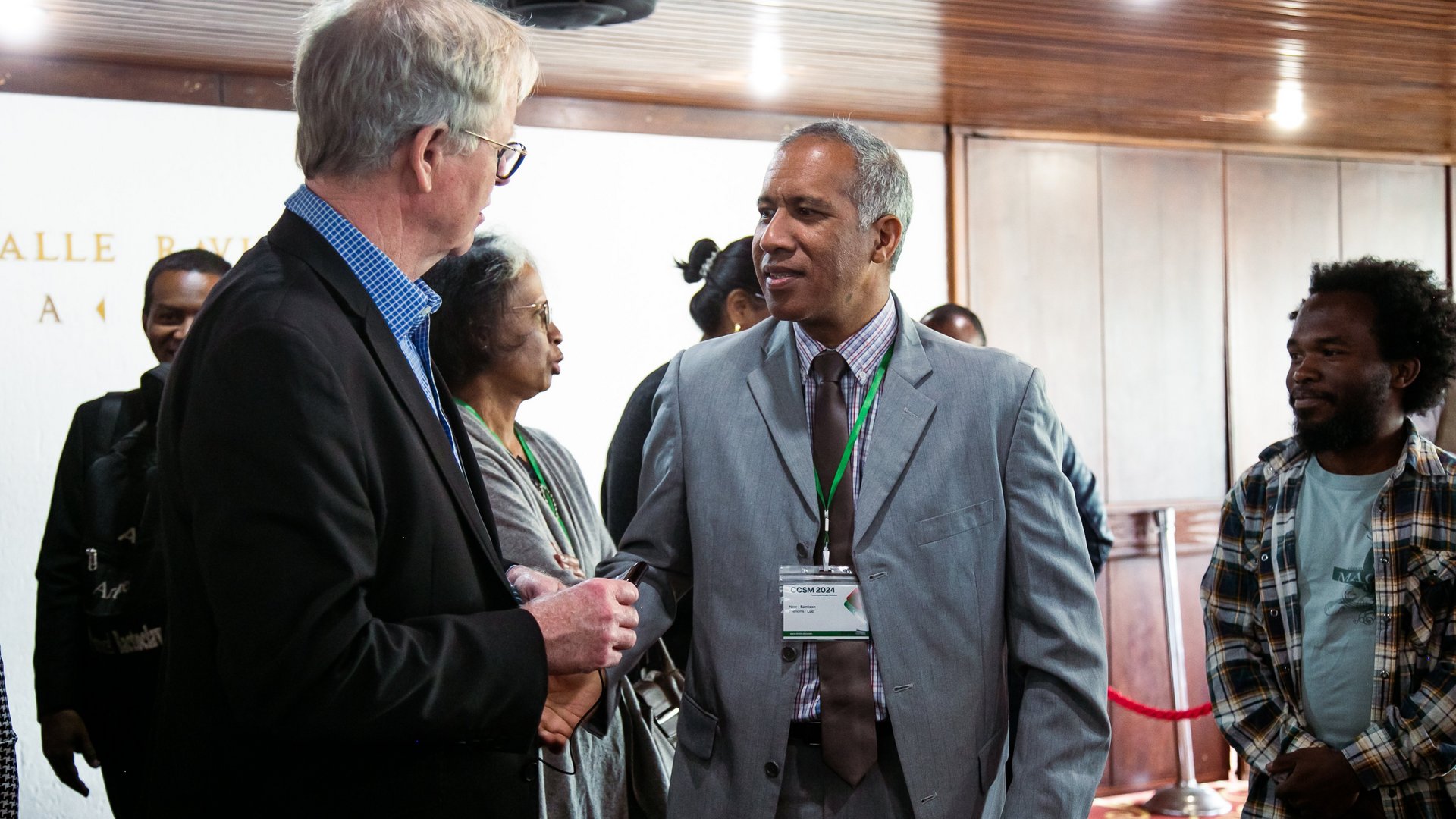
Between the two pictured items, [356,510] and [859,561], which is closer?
[356,510]

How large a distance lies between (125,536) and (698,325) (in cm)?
170

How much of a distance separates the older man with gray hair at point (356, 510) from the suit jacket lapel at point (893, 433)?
538 millimetres

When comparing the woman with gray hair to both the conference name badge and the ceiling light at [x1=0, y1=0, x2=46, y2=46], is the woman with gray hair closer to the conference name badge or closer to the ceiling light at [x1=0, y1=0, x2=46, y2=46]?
the conference name badge

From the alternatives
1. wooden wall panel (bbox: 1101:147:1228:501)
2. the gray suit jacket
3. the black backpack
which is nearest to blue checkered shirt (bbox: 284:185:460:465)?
the gray suit jacket

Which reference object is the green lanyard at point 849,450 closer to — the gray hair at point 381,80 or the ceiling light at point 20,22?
the gray hair at point 381,80

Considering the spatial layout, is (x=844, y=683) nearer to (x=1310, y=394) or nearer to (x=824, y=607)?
(x=824, y=607)

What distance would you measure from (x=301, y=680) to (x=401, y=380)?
1.21ft

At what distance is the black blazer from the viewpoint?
1.33 metres

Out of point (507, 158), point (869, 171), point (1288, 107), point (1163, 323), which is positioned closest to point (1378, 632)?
point (869, 171)

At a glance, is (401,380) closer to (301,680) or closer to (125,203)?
(301,680)

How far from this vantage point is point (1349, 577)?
273 cm

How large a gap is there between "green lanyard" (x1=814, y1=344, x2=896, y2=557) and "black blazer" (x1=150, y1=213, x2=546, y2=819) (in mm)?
633

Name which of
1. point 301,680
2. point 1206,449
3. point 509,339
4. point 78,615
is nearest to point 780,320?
point 509,339

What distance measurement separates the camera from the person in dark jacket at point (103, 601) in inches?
124
